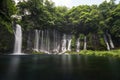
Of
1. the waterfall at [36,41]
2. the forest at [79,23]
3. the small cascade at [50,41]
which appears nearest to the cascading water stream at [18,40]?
the forest at [79,23]

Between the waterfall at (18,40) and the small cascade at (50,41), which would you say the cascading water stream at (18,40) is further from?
the small cascade at (50,41)

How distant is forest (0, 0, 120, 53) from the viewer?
5031 centimetres

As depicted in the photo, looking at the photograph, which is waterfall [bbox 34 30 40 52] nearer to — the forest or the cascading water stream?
the forest

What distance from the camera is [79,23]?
53812mm

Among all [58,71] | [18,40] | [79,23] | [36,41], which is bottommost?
[58,71]

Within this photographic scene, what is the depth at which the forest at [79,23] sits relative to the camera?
5031 centimetres

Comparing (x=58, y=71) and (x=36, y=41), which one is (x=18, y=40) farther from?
(x=58, y=71)

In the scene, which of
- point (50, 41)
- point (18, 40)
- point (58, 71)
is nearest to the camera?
point (58, 71)

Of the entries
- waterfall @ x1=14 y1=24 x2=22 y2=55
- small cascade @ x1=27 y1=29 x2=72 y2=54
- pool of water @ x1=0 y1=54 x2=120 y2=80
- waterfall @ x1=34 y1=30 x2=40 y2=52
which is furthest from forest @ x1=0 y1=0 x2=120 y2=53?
pool of water @ x1=0 y1=54 x2=120 y2=80

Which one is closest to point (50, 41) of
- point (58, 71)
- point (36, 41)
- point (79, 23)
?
point (36, 41)

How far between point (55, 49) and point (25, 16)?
14534 mm

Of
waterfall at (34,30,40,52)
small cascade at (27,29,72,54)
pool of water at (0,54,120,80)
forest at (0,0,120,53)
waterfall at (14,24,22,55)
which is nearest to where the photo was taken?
pool of water at (0,54,120,80)

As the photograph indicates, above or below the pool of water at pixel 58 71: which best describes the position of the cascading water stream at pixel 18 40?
above

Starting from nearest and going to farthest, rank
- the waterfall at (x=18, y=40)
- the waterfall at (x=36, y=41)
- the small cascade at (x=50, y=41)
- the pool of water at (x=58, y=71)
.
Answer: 1. the pool of water at (x=58, y=71)
2. the waterfall at (x=18, y=40)
3. the waterfall at (x=36, y=41)
4. the small cascade at (x=50, y=41)
